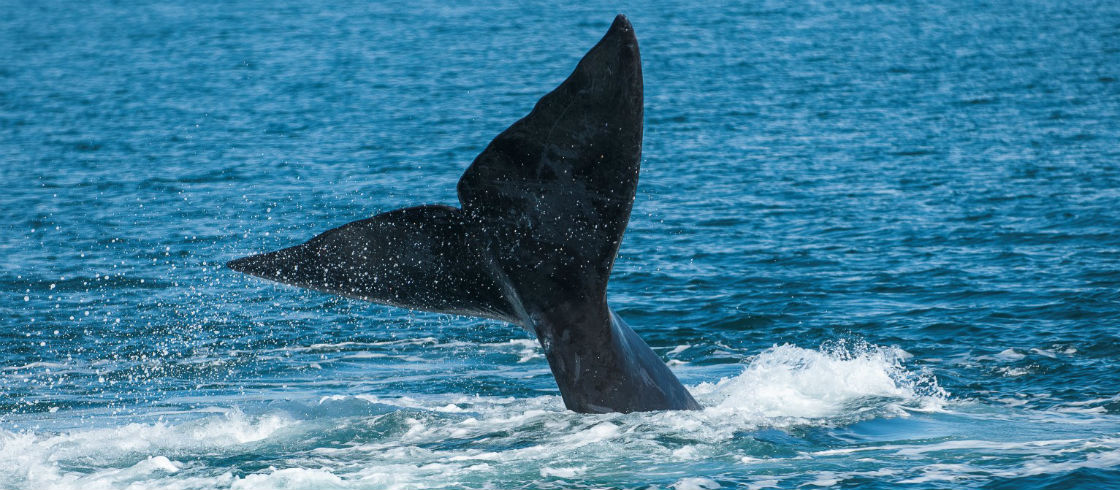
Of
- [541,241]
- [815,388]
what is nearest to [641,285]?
[815,388]

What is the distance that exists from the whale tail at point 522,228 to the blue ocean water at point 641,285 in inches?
52.6

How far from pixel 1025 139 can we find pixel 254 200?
1612 centimetres

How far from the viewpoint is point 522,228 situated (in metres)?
8.14

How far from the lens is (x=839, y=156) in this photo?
1072 inches

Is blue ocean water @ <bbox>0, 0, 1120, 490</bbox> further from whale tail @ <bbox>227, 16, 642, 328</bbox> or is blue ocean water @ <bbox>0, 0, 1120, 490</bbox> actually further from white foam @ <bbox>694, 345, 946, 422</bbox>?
whale tail @ <bbox>227, 16, 642, 328</bbox>

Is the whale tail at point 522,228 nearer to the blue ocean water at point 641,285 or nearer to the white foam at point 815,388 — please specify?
the blue ocean water at point 641,285

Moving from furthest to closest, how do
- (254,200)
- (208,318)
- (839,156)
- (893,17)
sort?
(893,17) → (839,156) → (254,200) → (208,318)

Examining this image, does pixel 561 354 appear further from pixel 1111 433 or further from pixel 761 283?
pixel 761 283

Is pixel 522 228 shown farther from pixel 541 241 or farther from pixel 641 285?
pixel 641 285

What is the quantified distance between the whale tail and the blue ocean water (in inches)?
52.6

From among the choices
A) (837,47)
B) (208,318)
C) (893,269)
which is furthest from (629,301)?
(837,47)

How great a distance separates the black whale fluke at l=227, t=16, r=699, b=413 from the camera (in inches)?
299

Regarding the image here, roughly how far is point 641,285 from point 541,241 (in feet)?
31.6

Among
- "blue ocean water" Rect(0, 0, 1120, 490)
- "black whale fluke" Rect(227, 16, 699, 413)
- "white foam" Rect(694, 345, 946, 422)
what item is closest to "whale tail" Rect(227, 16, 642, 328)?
"black whale fluke" Rect(227, 16, 699, 413)
